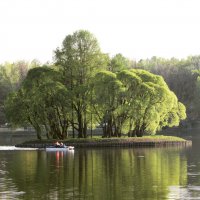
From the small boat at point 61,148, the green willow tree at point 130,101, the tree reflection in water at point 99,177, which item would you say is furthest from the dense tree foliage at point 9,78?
the tree reflection in water at point 99,177

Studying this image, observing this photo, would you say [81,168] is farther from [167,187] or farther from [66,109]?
[66,109]

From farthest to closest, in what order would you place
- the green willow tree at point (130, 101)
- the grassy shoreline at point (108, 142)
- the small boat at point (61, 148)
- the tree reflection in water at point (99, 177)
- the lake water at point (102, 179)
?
the green willow tree at point (130, 101), the grassy shoreline at point (108, 142), the small boat at point (61, 148), the tree reflection in water at point (99, 177), the lake water at point (102, 179)

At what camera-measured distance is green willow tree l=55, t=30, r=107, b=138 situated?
11431 centimetres

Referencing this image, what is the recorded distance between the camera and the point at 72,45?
115 m

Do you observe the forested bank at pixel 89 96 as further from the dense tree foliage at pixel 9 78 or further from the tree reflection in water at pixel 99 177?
the dense tree foliage at pixel 9 78

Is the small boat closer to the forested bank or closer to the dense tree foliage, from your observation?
the forested bank

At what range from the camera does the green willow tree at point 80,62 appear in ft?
375

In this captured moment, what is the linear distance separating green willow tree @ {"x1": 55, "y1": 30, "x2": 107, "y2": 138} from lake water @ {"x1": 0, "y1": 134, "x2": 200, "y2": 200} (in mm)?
42631

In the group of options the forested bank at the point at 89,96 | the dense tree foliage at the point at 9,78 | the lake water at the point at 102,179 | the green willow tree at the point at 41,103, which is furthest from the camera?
the dense tree foliage at the point at 9,78

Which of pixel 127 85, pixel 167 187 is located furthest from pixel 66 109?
pixel 167 187

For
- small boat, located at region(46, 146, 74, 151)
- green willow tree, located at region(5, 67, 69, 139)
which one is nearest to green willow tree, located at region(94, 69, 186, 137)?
green willow tree, located at region(5, 67, 69, 139)

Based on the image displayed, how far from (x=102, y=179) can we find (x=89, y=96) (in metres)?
60.3

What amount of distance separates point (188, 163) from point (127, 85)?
43570 millimetres

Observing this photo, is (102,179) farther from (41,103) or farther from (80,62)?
(80,62)
